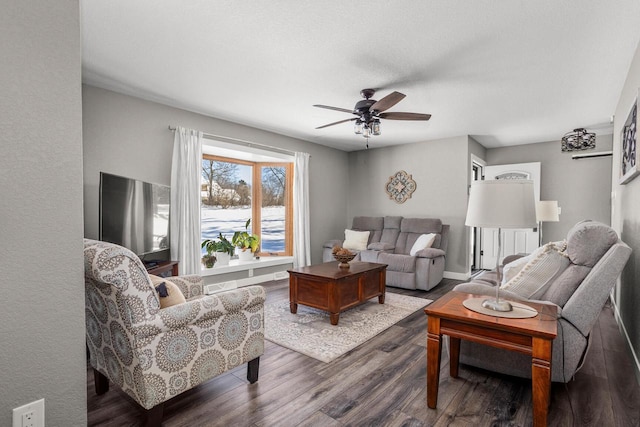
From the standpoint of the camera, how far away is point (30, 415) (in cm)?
125

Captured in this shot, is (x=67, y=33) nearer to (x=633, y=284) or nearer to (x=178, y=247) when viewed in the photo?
(x=178, y=247)

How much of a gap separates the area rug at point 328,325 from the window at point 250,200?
72.4 inches

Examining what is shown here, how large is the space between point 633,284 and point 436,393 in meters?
1.91

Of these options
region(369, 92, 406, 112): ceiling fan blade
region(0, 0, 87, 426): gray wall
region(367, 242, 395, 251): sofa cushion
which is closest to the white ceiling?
region(369, 92, 406, 112): ceiling fan blade

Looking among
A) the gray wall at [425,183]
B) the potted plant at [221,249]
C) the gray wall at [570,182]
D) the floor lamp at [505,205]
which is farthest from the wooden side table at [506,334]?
the gray wall at [570,182]

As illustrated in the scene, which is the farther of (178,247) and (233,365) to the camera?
(178,247)

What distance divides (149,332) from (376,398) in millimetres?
1400

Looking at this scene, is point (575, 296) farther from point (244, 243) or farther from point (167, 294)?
point (244, 243)

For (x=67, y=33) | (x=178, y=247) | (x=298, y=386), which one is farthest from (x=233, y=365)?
(x=178, y=247)

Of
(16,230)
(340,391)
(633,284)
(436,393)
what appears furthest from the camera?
(633,284)

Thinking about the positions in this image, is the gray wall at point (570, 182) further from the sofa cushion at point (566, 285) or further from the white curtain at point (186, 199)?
the white curtain at point (186, 199)

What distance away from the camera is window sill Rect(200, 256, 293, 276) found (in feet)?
14.7

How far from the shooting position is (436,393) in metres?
1.92

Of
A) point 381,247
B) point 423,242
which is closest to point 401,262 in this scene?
point 423,242
